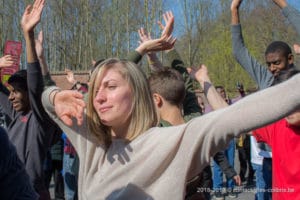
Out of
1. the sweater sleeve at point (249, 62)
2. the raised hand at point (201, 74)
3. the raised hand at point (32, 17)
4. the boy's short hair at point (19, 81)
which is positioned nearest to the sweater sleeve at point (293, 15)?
the sweater sleeve at point (249, 62)

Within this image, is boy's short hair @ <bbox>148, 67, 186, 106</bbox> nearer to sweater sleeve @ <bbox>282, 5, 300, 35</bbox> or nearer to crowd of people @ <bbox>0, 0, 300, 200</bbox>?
crowd of people @ <bbox>0, 0, 300, 200</bbox>

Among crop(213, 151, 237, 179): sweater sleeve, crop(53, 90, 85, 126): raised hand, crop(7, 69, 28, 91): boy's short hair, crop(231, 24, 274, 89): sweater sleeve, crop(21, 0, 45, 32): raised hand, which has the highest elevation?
crop(21, 0, 45, 32): raised hand

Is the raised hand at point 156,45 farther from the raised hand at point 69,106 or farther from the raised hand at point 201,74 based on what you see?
the raised hand at point 69,106

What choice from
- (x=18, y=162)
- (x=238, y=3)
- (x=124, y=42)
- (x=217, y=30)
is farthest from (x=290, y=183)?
(x=217, y=30)

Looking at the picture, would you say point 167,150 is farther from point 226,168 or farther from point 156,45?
point 226,168

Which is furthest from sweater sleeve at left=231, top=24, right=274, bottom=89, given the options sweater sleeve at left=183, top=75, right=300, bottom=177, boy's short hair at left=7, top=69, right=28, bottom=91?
sweater sleeve at left=183, top=75, right=300, bottom=177

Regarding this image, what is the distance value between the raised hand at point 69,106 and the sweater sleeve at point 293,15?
1769mm

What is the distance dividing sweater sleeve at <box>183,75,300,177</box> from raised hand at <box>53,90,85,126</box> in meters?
0.48

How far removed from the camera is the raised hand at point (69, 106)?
2.04 meters

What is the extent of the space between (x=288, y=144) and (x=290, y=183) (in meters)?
0.26

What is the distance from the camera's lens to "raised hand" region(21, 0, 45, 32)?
295 centimetres

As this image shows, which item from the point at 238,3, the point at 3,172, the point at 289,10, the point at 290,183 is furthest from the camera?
the point at 238,3

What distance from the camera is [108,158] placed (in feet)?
7.26

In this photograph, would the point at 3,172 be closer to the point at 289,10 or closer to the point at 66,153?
the point at 289,10
